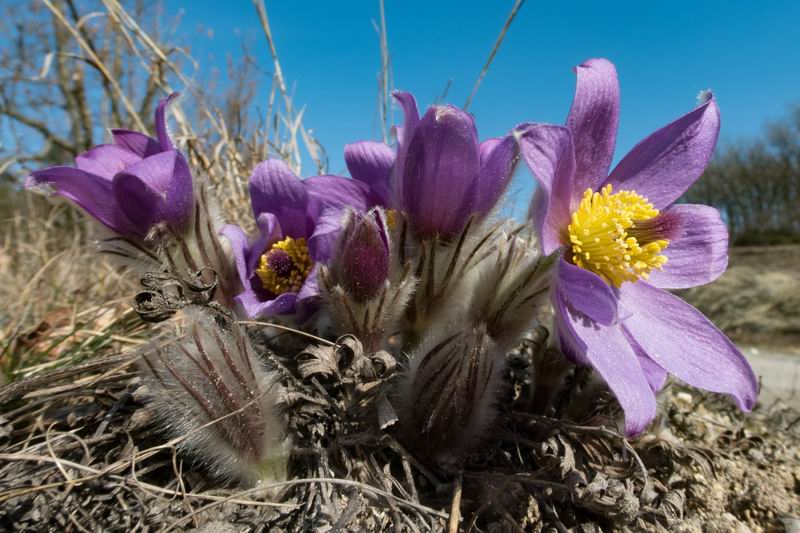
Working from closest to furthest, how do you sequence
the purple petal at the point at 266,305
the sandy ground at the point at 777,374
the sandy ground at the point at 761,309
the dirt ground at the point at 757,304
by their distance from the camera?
the purple petal at the point at 266,305
the sandy ground at the point at 777,374
the sandy ground at the point at 761,309
the dirt ground at the point at 757,304

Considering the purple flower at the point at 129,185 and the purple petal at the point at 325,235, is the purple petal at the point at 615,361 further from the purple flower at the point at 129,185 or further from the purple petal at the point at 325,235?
the purple flower at the point at 129,185

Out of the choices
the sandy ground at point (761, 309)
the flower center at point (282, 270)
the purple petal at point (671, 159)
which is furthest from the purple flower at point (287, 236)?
the sandy ground at point (761, 309)

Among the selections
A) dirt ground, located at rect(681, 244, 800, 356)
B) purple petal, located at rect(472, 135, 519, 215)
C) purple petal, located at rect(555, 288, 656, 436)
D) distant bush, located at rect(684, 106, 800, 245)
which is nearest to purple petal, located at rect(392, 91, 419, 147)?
purple petal, located at rect(472, 135, 519, 215)

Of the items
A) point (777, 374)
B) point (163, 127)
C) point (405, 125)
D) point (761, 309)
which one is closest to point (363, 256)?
point (405, 125)

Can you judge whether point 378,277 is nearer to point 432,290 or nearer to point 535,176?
point 432,290

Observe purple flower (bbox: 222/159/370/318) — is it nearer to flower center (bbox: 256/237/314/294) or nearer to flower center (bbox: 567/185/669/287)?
flower center (bbox: 256/237/314/294)

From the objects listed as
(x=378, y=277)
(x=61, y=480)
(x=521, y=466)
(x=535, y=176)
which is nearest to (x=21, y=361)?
(x=61, y=480)
